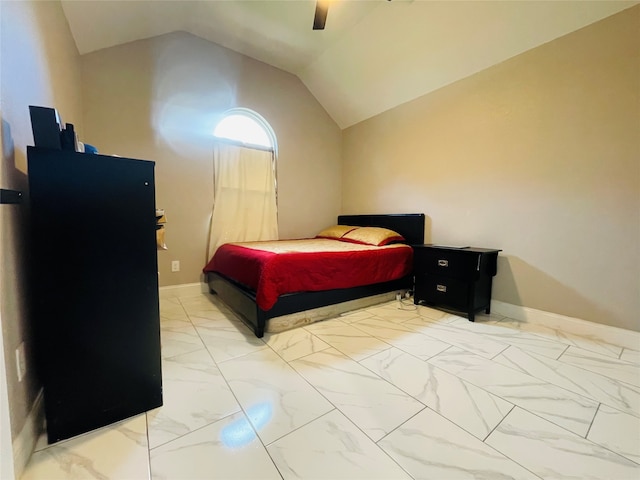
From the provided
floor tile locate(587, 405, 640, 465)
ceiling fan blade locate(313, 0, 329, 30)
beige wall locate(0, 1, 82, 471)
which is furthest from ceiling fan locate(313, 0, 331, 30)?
floor tile locate(587, 405, 640, 465)

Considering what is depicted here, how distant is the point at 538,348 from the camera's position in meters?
1.83

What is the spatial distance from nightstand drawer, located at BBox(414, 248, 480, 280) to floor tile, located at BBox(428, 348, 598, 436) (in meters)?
0.82

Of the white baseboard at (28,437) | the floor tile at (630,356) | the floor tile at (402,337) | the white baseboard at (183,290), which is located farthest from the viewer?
the white baseboard at (183,290)

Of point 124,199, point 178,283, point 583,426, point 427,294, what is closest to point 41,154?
point 124,199

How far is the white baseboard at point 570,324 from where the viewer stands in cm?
186

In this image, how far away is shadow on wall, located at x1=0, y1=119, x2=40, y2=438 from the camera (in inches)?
35.2

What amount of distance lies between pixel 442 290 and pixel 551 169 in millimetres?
1369

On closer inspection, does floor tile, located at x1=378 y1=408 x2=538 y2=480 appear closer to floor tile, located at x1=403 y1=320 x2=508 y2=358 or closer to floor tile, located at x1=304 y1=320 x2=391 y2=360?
floor tile, located at x1=304 y1=320 x2=391 y2=360

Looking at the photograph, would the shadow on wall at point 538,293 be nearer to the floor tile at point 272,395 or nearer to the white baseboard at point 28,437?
the floor tile at point 272,395

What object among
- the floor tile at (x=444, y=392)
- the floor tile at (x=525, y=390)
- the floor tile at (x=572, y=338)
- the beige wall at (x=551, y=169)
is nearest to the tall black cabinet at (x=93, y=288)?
the floor tile at (x=444, y=392)

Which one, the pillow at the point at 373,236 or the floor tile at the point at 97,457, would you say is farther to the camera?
the pillow at the point at 373,236

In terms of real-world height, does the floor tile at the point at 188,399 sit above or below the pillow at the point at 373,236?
below

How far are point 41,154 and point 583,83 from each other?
133 inches

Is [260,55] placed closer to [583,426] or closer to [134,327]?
[134,327]
